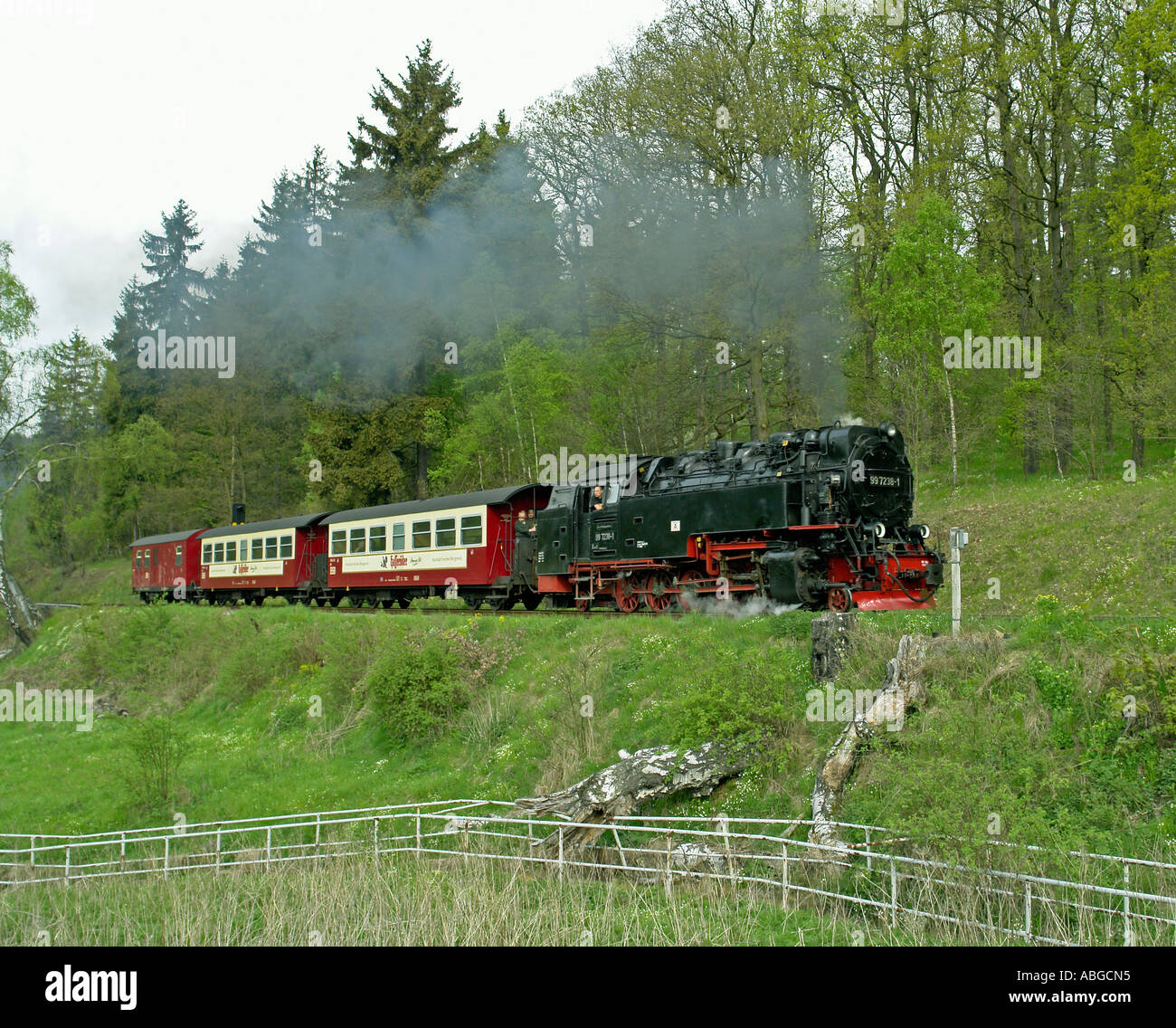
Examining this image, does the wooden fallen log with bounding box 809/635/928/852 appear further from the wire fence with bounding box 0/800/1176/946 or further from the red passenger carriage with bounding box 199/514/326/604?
the red passenger carriage with bounding box 199/514/326/604

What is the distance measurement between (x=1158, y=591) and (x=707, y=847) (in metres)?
10.3

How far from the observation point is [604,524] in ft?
61.8

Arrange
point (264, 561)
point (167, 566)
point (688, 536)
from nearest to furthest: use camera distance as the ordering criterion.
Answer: point (688, 536) → point (264, 561) → point (167, 566)

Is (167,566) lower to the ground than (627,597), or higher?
higher

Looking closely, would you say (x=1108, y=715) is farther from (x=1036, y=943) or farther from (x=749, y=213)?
(x=749, y=213)

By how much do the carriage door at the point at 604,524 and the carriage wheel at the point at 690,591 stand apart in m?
1.95

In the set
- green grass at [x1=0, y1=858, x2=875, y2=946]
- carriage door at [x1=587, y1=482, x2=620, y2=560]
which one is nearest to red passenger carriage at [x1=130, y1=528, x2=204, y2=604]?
carriage door at [x1=587, y1=482, x2=620, y2=560]

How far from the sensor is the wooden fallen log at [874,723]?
10227 millimetres

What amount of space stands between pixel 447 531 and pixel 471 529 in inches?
46.1

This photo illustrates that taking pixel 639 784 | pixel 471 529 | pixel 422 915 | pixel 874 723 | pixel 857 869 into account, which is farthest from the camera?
pixel 471 529

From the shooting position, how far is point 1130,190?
22.4 metres

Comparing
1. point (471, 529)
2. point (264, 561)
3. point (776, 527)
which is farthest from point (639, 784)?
point (264, 561)

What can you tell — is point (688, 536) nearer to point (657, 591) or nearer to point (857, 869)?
point (657, 591)

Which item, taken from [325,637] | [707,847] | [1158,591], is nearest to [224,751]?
[325,637]
